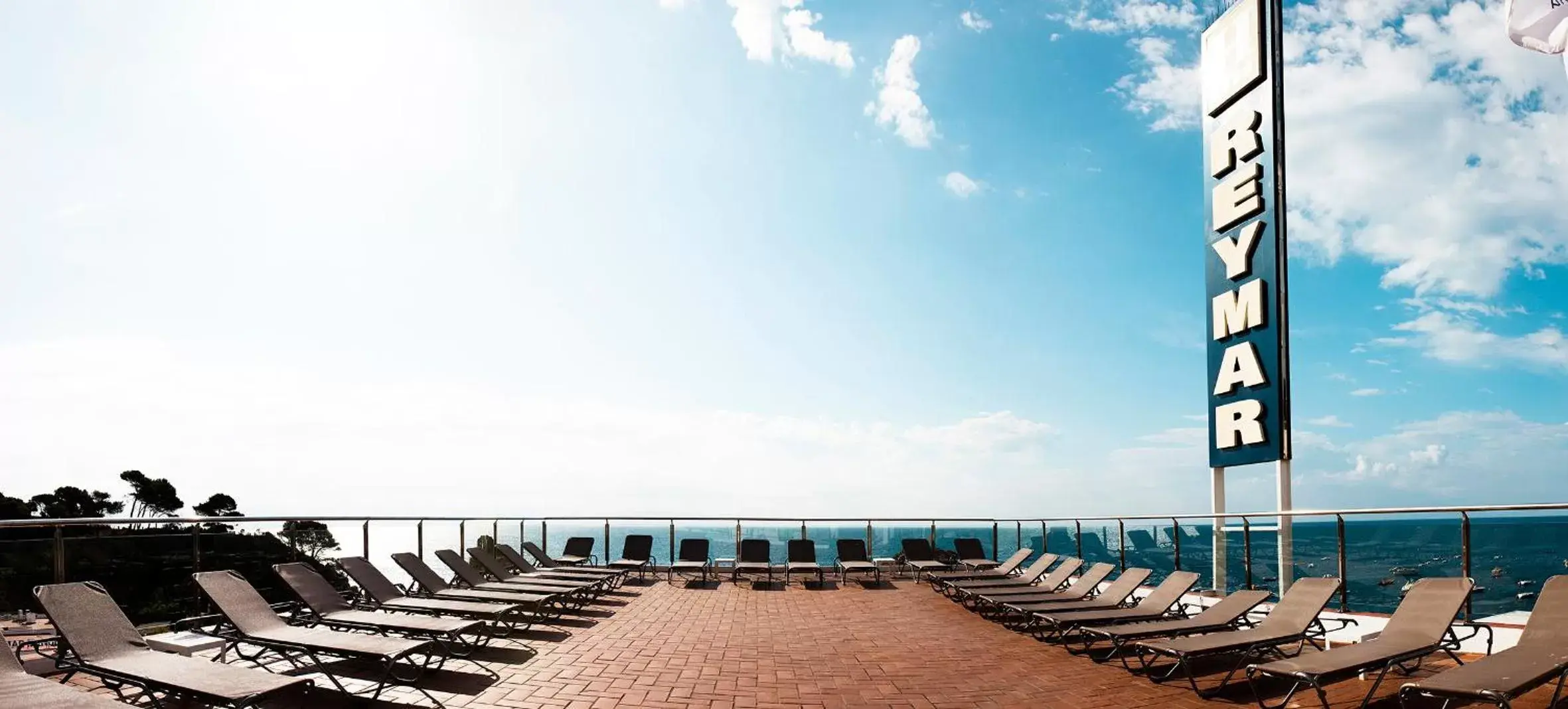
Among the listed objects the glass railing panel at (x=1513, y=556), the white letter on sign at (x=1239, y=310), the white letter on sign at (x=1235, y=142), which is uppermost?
the white letter on sign at (x=1235, y=142)

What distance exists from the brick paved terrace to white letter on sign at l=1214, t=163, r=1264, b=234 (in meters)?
6.53

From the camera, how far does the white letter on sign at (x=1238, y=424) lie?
9906mm

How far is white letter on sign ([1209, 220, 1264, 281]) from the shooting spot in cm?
1016

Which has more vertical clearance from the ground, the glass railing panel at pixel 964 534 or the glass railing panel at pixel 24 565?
the glass railing panel at pixel 24 565

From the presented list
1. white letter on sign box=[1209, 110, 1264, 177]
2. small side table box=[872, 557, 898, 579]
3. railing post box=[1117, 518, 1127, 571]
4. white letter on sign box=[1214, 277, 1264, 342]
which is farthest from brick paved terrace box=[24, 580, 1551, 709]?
white letter on sign box=[1209, 110, 1264, 177]

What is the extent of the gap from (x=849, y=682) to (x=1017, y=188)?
31.9 ft

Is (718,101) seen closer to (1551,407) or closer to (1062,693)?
(1062,693)

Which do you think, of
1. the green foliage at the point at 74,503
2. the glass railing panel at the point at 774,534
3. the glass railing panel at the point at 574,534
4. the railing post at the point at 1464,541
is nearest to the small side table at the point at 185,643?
the glass railing panel at the point at 574,534

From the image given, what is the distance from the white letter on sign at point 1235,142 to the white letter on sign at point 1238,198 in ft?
0.51

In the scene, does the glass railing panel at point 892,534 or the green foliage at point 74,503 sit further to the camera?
the green foliage at point 74,503

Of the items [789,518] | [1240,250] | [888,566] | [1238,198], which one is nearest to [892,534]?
[888,566]

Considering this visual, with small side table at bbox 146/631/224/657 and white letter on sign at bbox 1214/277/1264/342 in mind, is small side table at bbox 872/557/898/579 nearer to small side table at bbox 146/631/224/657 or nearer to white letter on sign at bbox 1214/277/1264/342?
white letter on sign at bbox 1214/277/1264/342

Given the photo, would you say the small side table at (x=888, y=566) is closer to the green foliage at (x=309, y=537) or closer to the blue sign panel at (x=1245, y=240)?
the blue sign panel at (x=1245, y=240)

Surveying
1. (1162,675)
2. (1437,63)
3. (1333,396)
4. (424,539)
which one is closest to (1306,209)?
(1437,63)
